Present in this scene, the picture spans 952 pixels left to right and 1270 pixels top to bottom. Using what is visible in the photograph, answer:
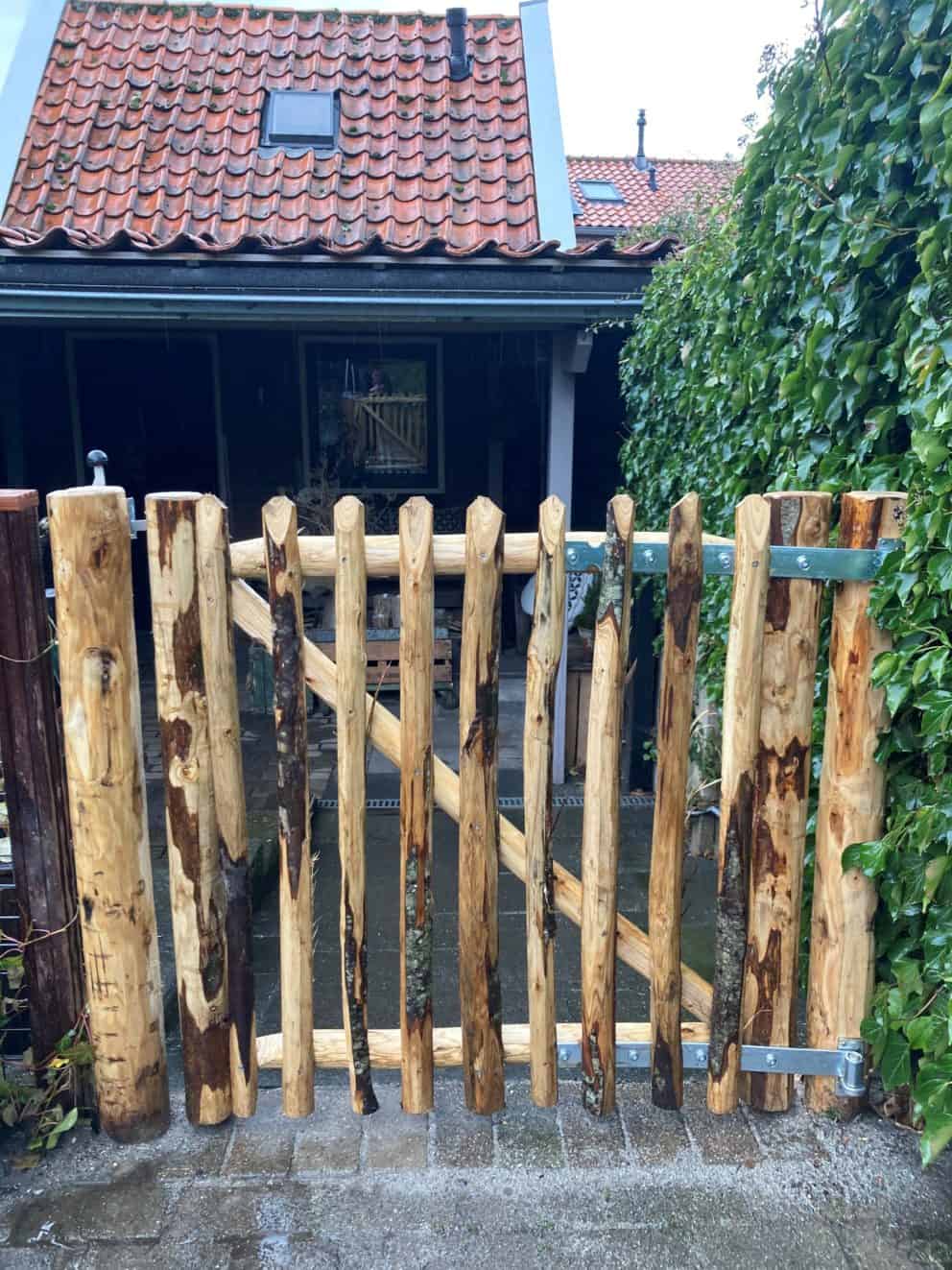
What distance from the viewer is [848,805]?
208 centimetres

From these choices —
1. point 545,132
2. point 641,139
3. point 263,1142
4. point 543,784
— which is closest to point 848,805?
point 543,784

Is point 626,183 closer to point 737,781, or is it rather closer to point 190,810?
point 737,781

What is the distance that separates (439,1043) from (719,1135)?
0.71 meters

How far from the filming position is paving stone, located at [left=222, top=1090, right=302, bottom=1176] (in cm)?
209

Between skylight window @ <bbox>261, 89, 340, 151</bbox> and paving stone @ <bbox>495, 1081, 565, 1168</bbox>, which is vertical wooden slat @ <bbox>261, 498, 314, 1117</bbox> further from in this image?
skylight window @ <bbox>261, 89, 340, 151</bbox>

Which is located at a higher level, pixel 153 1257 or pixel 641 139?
pixel 641 139

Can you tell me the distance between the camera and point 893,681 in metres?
1.89

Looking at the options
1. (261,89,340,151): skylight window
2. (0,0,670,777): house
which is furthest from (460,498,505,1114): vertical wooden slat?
(261,89,340,151): skylight window

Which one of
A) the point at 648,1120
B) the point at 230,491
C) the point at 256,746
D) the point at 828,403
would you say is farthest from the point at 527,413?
the point at 648,1120

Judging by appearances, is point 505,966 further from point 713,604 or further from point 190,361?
point 190,361

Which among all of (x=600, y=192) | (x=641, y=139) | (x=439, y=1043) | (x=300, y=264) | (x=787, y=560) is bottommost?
(x=439, y=1043)

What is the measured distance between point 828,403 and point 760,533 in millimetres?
421

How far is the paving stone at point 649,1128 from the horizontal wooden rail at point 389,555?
54.3 inches

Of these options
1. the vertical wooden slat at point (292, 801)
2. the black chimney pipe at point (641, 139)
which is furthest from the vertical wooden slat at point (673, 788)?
the black chimney pipe at point (641, 139)
